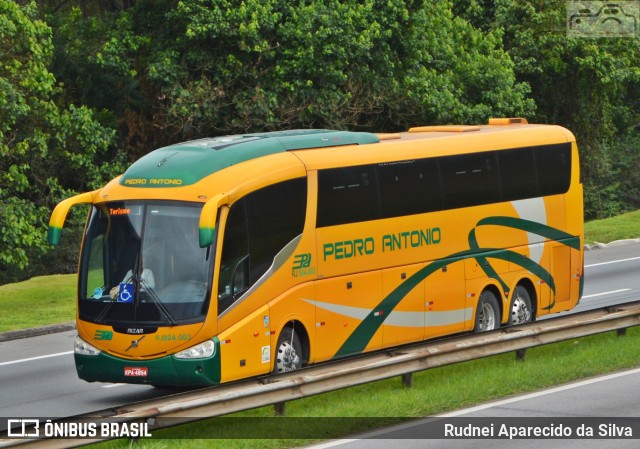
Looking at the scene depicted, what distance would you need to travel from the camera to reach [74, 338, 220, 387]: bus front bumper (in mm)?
15570

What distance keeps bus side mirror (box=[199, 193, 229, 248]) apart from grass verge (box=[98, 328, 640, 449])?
212 cm

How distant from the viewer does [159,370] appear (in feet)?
51.6

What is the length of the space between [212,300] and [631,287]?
14571 mm

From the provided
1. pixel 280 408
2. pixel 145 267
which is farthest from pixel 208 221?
pixel 280 408

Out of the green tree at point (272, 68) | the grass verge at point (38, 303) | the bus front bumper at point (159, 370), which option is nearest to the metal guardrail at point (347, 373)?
the bus front bumper at point (159, 370)

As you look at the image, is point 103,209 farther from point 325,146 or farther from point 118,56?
point 118,56

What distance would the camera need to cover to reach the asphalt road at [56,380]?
54.9 ft

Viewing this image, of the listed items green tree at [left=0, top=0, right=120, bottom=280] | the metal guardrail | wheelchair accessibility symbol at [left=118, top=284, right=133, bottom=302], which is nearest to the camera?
the metal guardrail

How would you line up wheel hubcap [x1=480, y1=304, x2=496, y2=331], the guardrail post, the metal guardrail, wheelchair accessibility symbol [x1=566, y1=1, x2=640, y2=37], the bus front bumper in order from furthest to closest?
wheelchair accessibility symbol [x1=566, y1=1, x2=640, y2=37] → wheel hubcap [x1=480, y1=304, x2=496, y2=331] → the bus front bumper → the guardrail post → the metal guardrail

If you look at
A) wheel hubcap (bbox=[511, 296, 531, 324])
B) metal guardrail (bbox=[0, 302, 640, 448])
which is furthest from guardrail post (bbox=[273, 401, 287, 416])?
wheel hubcap (bbox=[511, 296, 531, 324])

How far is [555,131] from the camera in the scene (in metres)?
22.6

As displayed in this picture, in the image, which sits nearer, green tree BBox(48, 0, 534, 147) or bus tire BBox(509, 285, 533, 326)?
bus tire BBox(509, 285, 533, 326)

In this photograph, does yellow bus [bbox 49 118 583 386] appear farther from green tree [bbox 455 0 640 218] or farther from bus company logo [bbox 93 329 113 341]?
green tree [bbox 455 0 640 218]

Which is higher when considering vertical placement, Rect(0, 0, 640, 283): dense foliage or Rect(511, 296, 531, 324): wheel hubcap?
Rect(0, 0, 640, 283): dense foliage
